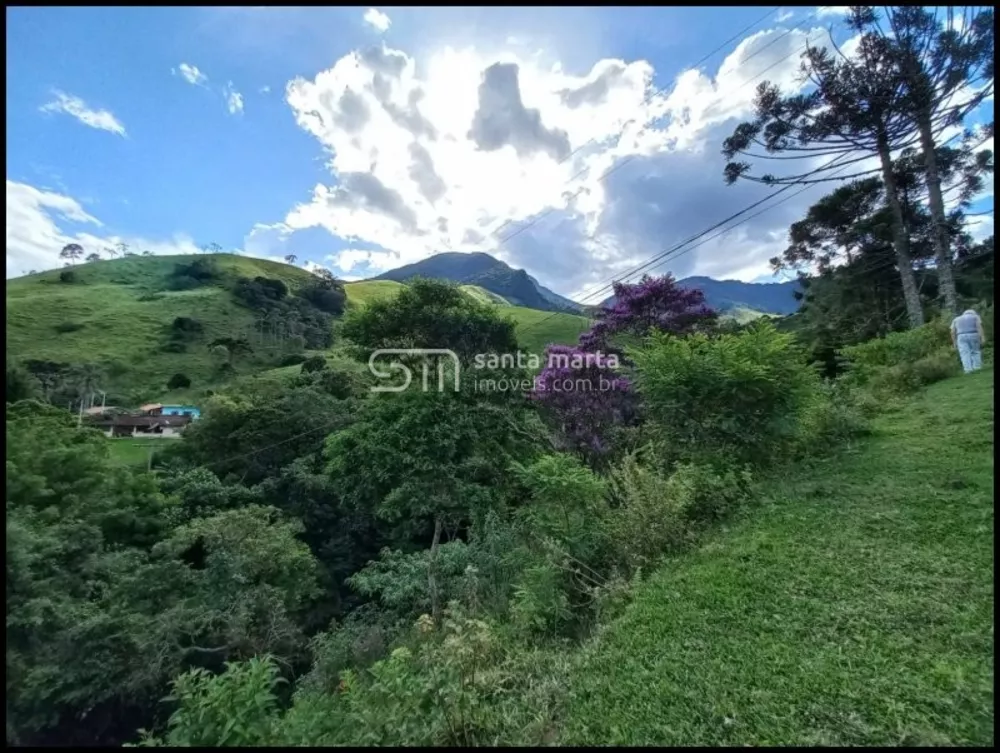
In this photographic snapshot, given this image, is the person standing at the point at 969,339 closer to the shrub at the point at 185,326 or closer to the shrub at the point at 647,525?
the shrub at the point at 647,525

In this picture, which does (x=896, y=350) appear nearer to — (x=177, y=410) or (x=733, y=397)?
(x=733, y=397)

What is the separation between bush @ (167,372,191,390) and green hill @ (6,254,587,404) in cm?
45

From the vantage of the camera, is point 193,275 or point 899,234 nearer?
point 899,234

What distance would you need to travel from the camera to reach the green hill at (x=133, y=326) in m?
32.0

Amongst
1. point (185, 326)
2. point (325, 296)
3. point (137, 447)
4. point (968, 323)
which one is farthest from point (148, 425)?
point (325, 296)

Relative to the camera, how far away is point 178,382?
32.4 m

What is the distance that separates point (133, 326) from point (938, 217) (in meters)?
53.1

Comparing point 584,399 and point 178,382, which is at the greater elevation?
point 178,382

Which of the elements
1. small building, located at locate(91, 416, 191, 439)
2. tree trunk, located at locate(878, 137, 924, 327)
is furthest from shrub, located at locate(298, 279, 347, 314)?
tree trunk, located at locate(878, 137, 924, 327)

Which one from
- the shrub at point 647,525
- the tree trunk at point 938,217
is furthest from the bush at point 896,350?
the shrub at point 647,525

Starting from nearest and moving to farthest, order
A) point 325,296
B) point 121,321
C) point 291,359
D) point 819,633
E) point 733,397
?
1. point 819,633
2. point 733,397
3. point 291,359
4. point 121,321
5. point 325,296

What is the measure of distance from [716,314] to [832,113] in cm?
582

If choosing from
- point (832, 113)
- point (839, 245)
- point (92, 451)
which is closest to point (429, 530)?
point (92, 451)

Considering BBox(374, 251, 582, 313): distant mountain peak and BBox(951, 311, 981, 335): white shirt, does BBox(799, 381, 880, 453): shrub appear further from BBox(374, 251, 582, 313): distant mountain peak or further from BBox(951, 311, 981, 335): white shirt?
BBox(374, 251, 582, 313): distant mountain peak
